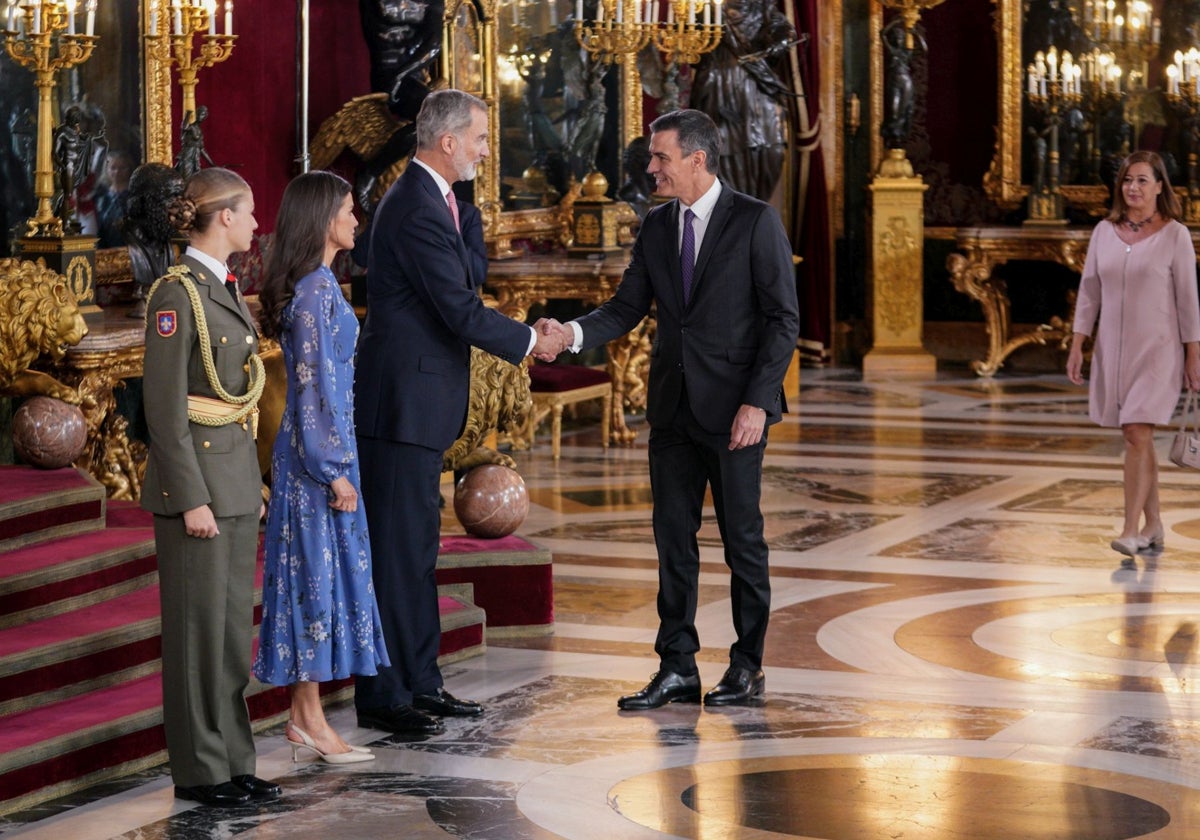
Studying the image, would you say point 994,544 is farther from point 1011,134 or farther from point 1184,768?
point 1011,134

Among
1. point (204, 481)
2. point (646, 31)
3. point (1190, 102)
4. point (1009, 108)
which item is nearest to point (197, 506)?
point (204, 481)

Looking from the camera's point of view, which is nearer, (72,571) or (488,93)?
(72,571)

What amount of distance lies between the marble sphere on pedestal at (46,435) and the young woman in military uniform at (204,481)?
2046 millimetres

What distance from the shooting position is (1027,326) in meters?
15.0

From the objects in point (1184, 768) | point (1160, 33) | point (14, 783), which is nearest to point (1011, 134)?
point (1160, 33)

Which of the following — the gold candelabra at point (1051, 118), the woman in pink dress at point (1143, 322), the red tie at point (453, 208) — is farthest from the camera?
the gold candelabra at point (1051, 118)

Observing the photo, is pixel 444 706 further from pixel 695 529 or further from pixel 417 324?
pixel 417 324

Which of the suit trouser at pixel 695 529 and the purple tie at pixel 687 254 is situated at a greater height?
the purple tie at pixel 687 254

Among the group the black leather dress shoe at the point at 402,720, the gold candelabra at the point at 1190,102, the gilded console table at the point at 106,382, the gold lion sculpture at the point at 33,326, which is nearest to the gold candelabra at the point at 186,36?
the gilded console table at the point at 106,382

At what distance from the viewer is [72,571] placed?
18.3 feet

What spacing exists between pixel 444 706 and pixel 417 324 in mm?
1046

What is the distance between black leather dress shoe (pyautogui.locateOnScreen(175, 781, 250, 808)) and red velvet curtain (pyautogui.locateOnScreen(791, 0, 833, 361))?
35.1 feet

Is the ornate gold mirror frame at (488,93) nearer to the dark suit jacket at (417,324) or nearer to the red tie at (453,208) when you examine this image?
the red tie at (453,208)

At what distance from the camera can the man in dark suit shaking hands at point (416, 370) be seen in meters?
5.19
